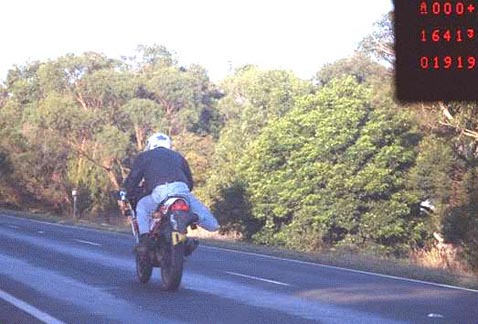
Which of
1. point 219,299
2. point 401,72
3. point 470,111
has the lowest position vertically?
point 219,299

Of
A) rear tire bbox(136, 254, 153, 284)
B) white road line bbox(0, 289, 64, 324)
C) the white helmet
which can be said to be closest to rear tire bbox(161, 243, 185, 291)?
rear tire bbox(136, 254, 153, 284)

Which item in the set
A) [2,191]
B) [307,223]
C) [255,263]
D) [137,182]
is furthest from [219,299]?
[2,191]

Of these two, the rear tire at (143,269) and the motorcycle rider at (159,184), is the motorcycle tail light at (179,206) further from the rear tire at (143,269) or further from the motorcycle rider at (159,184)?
the rear tire at (143,269)

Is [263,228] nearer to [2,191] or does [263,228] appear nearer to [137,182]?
[137,182]

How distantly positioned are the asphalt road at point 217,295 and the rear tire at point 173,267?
167mm

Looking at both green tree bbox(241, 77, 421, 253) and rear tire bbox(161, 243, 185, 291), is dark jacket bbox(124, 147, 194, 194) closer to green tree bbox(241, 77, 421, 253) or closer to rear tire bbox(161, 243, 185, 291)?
rear tire bbox(161, 243, 185, 291)

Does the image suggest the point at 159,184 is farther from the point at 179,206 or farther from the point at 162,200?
the point at 179,206

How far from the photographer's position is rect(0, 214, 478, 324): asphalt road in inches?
458

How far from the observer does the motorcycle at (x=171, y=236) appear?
13273 millimetres

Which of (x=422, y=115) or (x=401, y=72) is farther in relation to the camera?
(x=422, y=115)

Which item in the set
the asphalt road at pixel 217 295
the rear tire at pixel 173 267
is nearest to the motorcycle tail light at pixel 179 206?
the rear tire at pixel 173 267

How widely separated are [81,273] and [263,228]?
71.2 ft

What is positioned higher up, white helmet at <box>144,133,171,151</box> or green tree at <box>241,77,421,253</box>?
green tree at <box>241,77,421,253</box>

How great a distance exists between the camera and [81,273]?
54.5ft
